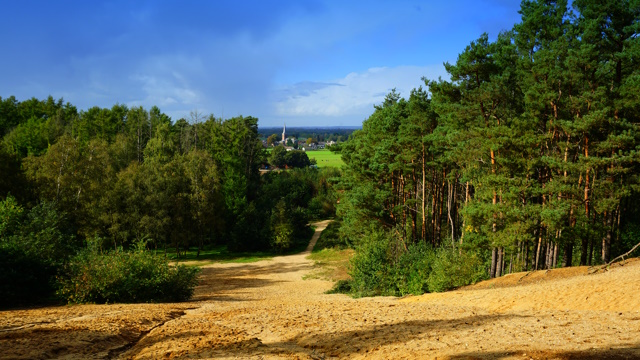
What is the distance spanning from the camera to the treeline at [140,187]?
103 feet

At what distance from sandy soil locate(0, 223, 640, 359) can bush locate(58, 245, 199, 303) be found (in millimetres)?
1824

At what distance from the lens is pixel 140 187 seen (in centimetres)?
3828

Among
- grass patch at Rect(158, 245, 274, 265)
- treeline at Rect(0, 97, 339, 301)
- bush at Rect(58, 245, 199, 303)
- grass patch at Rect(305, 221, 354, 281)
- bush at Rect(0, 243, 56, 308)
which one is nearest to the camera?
bush at Rect(0, 243, 56, 308)

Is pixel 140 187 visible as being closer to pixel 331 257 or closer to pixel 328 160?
pixel 331 257

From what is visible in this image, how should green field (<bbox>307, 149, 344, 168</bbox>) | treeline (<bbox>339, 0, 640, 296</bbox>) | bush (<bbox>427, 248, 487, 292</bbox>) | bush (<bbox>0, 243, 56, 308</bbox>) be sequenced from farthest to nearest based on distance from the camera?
green field (<bbox>307, 149, 344, 168</bbox>), bush (<bbox>427, 248, 487, 292</bbox>), treeline (<bbox>339, 0, 640, 296</bbox>), bush (<bbox>0, 243, 56, 308</bbox>)

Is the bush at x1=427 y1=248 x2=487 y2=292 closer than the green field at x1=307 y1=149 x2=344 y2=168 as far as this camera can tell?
Yes

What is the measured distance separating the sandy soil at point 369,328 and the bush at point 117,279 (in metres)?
1.82

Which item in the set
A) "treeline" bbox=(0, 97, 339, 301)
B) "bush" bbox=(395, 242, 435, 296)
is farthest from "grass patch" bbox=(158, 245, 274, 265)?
"bush" bbox=(395, 242, 435, 296)

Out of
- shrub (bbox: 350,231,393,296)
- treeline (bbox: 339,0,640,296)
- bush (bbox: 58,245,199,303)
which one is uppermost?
treeline (bbox: 339,0,640,296)

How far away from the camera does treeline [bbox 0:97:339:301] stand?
31.5 meters

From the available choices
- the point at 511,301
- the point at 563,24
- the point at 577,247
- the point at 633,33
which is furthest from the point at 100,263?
the point at 577,247

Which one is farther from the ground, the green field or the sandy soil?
the green field

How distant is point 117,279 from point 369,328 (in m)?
10.6

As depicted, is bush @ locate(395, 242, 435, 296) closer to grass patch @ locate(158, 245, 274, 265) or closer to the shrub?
the shrub
